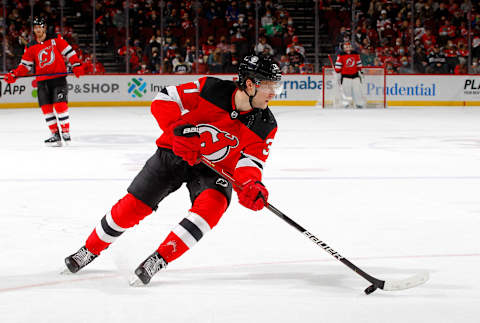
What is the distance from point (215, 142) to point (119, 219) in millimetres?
495

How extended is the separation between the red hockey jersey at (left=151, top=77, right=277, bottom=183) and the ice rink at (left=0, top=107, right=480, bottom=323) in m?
0.50

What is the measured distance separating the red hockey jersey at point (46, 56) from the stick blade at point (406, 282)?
590 cm

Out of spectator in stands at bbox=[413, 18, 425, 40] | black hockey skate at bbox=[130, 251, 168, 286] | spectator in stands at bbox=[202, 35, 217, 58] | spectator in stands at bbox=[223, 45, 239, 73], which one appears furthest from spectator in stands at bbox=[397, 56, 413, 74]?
black hockey skate at bbox=[130, 251, 168, 286]

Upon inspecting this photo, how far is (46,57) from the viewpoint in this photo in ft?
26.4

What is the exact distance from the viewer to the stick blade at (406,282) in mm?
2850

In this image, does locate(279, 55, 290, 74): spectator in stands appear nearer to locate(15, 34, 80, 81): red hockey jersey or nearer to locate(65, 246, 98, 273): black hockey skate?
locate(15, 34, 80, 81): red hockey jersey

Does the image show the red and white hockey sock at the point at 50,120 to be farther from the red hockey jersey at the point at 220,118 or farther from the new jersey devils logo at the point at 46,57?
the red hockey jersey at the point at 220,118

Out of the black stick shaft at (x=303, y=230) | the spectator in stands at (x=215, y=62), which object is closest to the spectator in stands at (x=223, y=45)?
the spectator in stands at (x=215, y=62)

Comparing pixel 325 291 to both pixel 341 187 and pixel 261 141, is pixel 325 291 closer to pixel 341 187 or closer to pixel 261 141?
pixel 261 141

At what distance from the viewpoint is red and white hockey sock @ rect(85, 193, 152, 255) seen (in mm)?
2988

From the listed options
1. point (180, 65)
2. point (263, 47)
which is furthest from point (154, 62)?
point (263, 47)

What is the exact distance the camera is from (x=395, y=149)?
25.5 feet

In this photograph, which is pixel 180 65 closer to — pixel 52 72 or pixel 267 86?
pixel 52 72

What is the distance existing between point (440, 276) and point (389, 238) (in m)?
0.73
